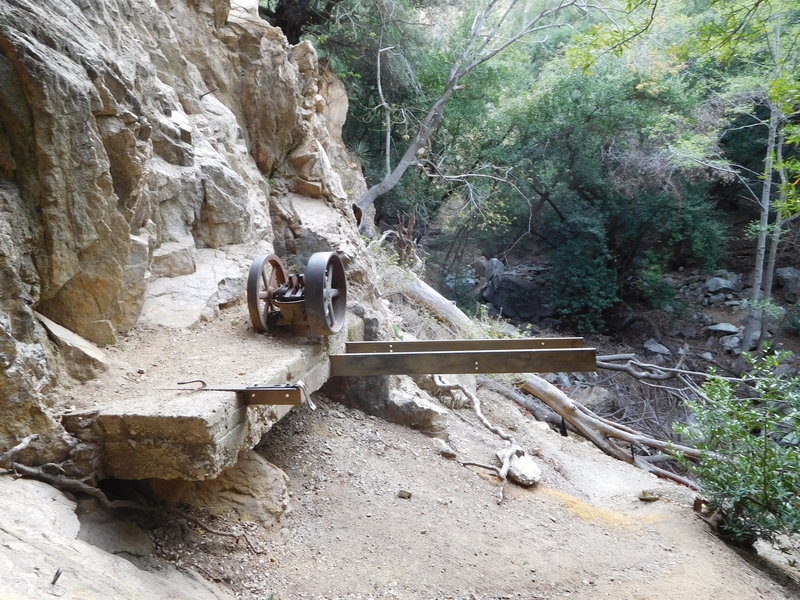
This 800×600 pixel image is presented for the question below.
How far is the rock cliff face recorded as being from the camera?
2951 millimetres

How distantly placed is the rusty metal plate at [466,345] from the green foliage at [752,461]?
199 centimetres

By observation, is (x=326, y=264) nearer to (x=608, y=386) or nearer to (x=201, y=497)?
(x=201, y=497)

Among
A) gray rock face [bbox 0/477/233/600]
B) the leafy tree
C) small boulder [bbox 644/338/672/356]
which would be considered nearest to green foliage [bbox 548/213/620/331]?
small boulder [bbox 644/338/672/356]

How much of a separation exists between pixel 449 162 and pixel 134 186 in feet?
33.5

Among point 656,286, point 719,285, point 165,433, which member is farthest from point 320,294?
point 719,285

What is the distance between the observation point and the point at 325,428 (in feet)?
16.3

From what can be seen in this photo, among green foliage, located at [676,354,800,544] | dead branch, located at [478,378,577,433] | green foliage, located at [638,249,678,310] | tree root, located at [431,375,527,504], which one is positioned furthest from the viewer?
green foliage, located at [638,249,678,310]

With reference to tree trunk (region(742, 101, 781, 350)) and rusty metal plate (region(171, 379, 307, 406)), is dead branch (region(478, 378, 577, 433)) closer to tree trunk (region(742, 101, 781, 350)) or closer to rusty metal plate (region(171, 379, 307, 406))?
tree trunk (region(742, 101, 781, 350))

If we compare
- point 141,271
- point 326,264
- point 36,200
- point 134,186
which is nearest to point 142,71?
point 134,186

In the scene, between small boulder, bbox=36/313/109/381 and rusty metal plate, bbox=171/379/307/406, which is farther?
small boulder, bbox=36/313/109/381

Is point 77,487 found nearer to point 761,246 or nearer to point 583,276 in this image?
point 583,276

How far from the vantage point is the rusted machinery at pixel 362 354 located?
396 cm

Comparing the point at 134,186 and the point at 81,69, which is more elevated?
the point at 81,69

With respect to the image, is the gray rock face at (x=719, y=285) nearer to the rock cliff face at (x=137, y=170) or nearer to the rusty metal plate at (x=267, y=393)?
the rock cliff face at (x=137, y=170)
